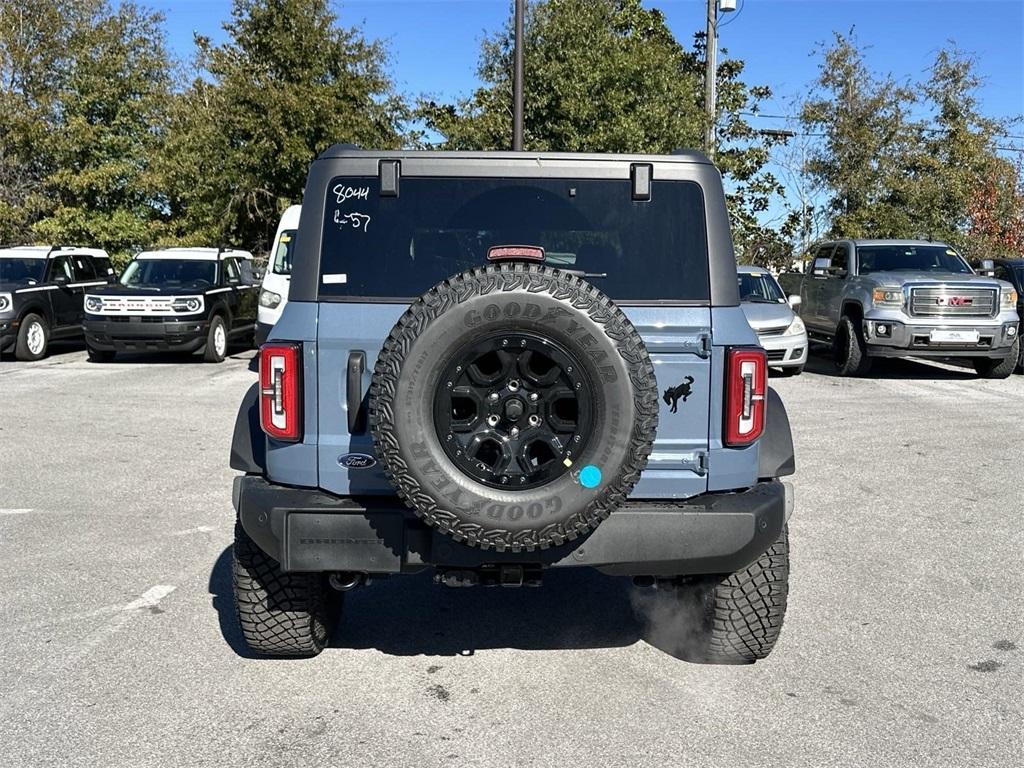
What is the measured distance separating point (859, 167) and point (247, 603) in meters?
25.0

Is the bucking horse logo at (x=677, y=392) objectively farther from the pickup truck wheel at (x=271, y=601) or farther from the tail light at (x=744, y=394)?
the pickup truck wheel at (x=271, y=601)

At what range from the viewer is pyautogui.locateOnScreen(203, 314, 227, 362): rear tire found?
16.0 metres

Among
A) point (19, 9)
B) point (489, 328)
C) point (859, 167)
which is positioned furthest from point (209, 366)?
point (859, 167)

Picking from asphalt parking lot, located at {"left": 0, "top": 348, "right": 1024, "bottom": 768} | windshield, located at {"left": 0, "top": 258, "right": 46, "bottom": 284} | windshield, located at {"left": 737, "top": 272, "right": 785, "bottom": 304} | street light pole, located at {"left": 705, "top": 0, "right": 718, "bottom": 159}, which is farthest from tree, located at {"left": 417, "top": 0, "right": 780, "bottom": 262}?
asphalt parking lot, located at {"left": 0, "top": 348, "right": 1024, "bottom": 768}

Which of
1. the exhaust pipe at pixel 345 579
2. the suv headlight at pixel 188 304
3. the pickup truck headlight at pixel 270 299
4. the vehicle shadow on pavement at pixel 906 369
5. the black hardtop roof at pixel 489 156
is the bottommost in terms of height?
the vehicle shadow on pavement at pixel 906 369

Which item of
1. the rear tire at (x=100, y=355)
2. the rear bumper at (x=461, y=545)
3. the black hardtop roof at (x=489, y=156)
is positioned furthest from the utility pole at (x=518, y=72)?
the rear bumper at (x=461, y=545)

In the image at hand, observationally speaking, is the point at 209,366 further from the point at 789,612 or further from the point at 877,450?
the point at 789,612

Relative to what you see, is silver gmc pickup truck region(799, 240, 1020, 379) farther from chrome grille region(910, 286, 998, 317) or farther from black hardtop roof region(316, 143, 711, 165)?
black hardtop roof region(316, 143, 711, 165)

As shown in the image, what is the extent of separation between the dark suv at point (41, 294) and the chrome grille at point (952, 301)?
1290cm

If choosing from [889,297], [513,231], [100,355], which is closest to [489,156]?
[513,231]

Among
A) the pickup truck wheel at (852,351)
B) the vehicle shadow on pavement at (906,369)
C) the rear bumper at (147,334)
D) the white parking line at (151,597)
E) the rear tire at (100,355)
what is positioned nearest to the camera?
the white parking line at (151,597)

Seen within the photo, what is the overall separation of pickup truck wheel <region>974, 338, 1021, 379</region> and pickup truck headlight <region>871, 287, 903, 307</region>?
1.76 m

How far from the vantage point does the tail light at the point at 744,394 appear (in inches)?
145

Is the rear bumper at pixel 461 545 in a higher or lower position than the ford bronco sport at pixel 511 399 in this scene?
lower
